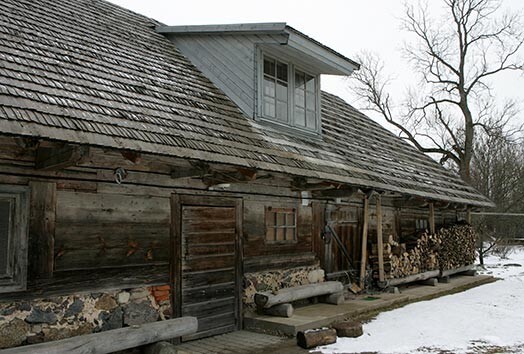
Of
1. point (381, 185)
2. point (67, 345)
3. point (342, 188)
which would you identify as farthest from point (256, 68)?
point (67, 345)

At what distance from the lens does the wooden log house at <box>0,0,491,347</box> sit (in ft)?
16.9

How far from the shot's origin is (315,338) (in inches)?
265

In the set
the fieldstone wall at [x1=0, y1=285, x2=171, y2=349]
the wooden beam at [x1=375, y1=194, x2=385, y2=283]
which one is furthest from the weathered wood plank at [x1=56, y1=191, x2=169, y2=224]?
the wooden beam at [x1=375, y1=194, x2=385, y2=283]

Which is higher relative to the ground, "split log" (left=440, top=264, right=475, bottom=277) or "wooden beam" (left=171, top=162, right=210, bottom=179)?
"wooden beam" (left=171, top=162, right=210, bottom=179)

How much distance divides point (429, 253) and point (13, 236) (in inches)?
432

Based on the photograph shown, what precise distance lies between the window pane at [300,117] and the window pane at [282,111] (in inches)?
14.1

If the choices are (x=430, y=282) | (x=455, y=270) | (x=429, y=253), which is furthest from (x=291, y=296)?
(x=455, y=270)

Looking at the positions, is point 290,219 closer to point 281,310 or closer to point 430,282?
point 281,310

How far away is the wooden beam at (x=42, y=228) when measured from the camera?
5.22m

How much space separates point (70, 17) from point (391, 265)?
855 centimetres

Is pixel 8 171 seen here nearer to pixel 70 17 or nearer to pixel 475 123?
pixel 70 17

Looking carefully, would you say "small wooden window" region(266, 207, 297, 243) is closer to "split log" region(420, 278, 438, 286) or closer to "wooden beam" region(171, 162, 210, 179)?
"wooden beam" region(171, 162, 210, 179)

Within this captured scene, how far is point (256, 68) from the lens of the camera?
901 cm

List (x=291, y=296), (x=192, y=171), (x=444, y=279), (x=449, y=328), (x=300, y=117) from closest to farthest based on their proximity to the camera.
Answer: (x=192, y=171) → (x=449, y=328) → (x=291, y=296) → (x=300, y=117) → (x=444, y=279)
